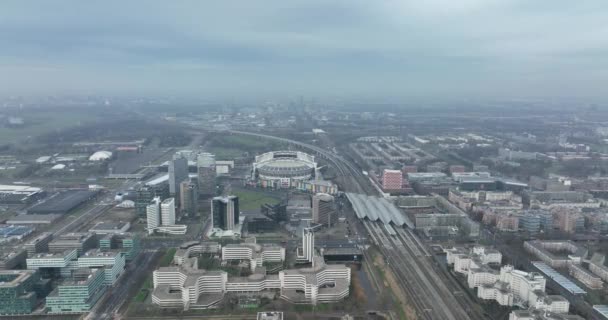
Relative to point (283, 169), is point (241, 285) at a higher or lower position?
lower

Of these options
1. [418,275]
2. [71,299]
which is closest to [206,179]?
[71,299]

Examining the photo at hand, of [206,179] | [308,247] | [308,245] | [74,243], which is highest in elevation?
[206,179]

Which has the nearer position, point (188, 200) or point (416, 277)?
point (416, 277)

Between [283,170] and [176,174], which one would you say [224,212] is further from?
[283,170]

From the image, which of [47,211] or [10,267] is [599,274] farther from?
[47,211]

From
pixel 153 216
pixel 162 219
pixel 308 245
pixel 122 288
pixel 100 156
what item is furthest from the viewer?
pixel 100 156

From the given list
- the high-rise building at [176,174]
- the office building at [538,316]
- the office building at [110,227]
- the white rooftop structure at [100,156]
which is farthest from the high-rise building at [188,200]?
the white rooftop structure at [100,156]

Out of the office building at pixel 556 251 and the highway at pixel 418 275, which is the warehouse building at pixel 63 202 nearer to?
the highway at pixel 418 275

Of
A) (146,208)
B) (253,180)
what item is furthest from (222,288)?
(253,180)
